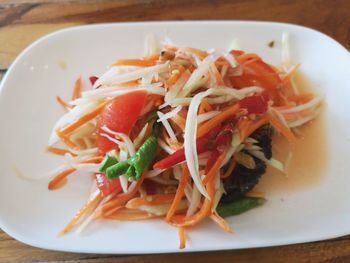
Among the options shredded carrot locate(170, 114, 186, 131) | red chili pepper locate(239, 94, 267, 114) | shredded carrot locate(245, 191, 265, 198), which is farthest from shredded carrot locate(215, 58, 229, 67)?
shredded carrot locate(245, 191, 265, 198)

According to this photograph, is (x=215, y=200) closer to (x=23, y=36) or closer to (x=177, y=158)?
(x=177, y=158)

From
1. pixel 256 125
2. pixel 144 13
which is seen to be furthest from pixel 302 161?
pixel 144 13

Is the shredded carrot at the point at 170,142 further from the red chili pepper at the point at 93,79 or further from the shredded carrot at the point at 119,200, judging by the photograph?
the red chili pepper at the point at 93,79

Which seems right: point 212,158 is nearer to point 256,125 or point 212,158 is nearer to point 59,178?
point 256,125

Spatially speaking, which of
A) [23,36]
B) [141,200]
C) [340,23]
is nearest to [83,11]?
[23,36]

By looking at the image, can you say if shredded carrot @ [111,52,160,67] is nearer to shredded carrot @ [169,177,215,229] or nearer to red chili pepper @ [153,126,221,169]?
red chili pepper @ [153,126,221,169]
